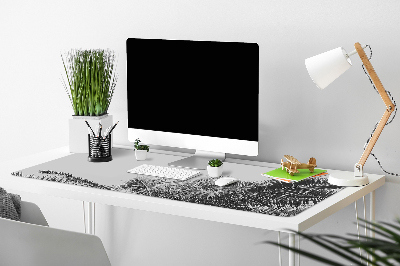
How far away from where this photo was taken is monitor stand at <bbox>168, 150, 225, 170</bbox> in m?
2.37

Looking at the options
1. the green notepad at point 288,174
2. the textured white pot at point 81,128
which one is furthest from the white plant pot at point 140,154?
the green notepad at point 288,174

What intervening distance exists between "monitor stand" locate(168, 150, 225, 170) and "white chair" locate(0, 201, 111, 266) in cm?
73

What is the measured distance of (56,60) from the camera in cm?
306

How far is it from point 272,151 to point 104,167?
0.70 meters

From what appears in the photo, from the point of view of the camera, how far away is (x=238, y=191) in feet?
6.64

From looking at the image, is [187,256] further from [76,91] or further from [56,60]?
[56,60]

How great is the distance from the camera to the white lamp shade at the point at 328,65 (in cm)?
202

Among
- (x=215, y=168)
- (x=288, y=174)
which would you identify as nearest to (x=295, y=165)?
(x=288, y=174)

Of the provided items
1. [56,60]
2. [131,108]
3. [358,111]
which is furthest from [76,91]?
[358,111]

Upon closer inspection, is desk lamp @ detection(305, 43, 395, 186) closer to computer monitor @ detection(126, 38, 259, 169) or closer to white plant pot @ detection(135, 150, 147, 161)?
computer monitor @ detection(126, 38, 259, 169)

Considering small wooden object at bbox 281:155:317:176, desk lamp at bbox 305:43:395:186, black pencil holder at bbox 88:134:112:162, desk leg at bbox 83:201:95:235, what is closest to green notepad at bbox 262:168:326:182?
small wooden object at bbox 281:155:317:176

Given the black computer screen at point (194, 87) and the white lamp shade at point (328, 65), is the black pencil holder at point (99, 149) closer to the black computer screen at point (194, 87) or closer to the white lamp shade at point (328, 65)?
the black computer screen at point (194, 87)

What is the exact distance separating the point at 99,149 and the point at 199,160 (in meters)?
0.42

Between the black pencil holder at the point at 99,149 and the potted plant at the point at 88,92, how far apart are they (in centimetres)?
13
